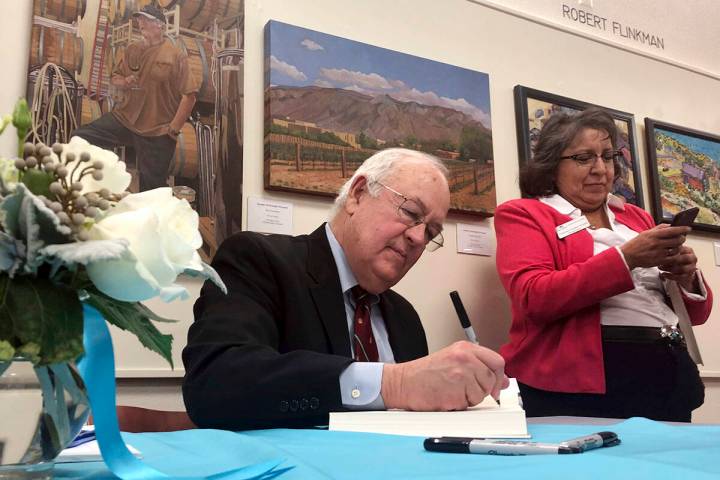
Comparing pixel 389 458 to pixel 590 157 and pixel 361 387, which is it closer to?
pixel 361 387

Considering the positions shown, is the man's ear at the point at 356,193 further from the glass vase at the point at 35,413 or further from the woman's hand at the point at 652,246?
the glass vase at the point at 35,413

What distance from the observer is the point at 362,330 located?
1.60 meters

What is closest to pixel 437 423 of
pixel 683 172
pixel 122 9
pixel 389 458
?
pixel 389 458

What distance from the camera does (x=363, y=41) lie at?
8.15 ft

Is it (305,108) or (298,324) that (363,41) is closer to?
(305,108)

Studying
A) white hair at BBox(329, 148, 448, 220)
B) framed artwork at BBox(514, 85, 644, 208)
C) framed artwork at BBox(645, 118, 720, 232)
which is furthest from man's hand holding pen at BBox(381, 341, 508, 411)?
framed artwork at BBox(645, 118, 720, 232)

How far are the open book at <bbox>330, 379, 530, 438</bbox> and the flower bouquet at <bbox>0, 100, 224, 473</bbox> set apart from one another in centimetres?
42

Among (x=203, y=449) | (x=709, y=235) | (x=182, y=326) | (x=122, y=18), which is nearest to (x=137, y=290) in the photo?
(x=203, y=449)

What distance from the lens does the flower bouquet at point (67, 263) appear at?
19.1 inches

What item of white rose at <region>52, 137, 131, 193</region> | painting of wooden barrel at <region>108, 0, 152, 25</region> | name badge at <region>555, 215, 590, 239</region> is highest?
painting of wooden barrel at <region>108, 0, 152, 25</region>

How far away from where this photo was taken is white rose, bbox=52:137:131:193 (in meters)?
0.55

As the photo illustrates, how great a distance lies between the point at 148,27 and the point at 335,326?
1.17 metres

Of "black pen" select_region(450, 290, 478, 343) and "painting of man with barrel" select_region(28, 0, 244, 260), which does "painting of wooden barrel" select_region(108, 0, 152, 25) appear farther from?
"black pen" select_region(450, 290, 478, 343)

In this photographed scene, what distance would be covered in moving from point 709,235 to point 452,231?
1452 millimetres
